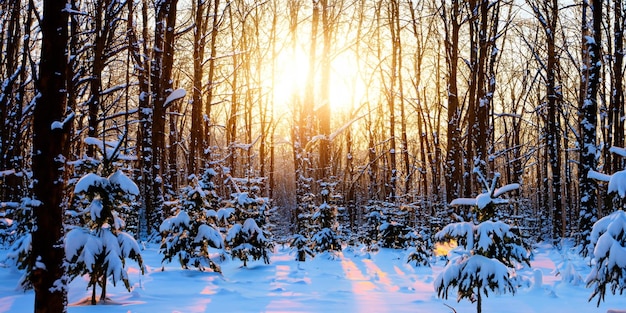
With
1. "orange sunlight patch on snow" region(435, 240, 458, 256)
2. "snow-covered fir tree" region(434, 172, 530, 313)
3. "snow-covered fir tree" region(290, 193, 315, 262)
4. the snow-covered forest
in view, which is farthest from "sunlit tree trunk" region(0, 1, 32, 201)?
"orange sunlight patch on snow" region(435, 240, 458, 256)

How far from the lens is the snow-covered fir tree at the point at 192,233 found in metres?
9.90

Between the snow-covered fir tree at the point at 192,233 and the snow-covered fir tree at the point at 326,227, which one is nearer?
the snow-covered fir tree at the point at 192,233

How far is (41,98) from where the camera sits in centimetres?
410

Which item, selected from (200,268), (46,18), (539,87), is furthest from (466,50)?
(46,18)

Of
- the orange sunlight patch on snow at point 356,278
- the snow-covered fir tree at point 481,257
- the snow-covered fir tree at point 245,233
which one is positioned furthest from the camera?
the snow-covered fir tree at point 245,233

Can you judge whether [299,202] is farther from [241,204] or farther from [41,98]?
[41,98]

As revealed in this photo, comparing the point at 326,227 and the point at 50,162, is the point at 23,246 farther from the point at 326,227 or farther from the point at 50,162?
the point at 326,227

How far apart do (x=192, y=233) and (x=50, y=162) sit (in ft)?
20.8

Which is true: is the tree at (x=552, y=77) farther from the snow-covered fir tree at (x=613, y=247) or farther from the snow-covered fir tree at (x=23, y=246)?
the snow-covered fir tree at (x=23, y=246)

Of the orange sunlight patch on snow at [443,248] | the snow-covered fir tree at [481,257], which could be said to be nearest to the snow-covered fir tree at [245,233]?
the snow-covered fir tree at [481,257]

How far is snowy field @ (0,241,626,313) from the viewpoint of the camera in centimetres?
653

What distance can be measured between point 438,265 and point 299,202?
4.89 meters

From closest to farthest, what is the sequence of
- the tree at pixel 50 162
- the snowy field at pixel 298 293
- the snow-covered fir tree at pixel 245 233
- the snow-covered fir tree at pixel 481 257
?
the tree at pixel 50 162, the snow-covered fir tree at pixel 481 257, the snowy field at pixel 298 293, the snow-covered fir tree at pixel 245 233

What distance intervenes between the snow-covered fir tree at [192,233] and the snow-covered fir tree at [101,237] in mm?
3539
